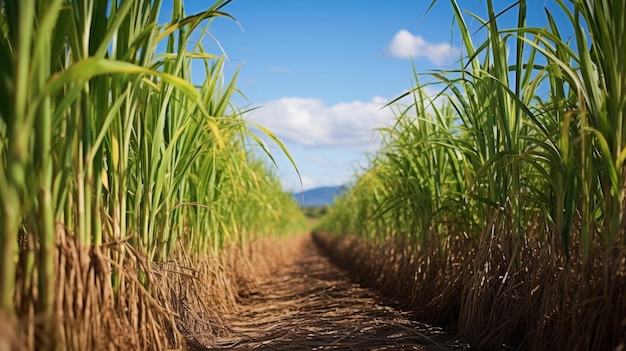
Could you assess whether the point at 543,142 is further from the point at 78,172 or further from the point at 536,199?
the point at 78,172

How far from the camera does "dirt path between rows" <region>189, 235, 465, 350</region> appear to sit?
2059 mm

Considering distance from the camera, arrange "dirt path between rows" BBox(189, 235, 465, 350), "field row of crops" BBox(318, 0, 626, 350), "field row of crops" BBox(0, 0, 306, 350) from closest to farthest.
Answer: "field row of crops" BBox(0, 0, 306, 350), "field row of crops" BBox(318, 0, 626, 350), "dirt path between rows" BBox(189, 235, 465, 350)

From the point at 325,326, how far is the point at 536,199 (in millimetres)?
1143

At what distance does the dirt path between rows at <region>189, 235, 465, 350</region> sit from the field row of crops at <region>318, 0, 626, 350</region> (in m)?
0.20

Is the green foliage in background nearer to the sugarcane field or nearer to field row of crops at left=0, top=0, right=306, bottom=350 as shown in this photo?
the sugarcane field

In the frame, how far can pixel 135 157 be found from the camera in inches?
74.5

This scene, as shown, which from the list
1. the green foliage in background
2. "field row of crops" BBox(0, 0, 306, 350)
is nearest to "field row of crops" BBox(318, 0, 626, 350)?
the green foliage in background

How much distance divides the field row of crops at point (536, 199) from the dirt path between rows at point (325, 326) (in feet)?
0.65

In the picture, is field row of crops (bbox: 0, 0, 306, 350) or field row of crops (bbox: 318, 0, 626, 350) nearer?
field row of crops (bbox: 0, 0, 306, 350)

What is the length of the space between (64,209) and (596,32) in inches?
58.9

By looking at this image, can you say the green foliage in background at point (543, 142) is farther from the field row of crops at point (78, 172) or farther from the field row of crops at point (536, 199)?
the field row of crops at point (78, 172)

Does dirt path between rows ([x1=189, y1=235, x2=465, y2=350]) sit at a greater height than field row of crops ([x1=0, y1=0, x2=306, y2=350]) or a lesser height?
lesser

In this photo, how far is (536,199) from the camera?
188cm

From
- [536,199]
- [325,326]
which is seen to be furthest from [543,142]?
[325,326]
